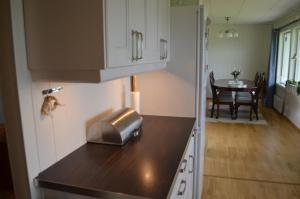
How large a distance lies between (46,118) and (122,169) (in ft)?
1.41

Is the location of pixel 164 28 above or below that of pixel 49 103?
above

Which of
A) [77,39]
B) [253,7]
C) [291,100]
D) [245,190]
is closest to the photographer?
[77,39]

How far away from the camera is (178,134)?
1672mm

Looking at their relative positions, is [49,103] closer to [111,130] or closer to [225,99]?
[111,130]

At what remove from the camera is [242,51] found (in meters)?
7.59

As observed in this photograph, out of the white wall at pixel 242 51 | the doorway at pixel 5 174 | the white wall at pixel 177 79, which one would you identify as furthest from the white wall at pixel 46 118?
the white wall at pixel 242 51

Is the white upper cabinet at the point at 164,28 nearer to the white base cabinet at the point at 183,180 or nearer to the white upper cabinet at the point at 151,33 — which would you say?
the white upper cabinet at the point at 151,33

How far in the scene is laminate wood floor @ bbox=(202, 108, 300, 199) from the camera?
8.54 ft

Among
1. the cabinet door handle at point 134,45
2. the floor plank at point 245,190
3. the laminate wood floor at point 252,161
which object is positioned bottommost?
the floor plank at point 245,190

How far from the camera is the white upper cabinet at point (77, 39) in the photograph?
0.94 metres

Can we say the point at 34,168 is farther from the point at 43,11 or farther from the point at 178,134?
the point at 178,134

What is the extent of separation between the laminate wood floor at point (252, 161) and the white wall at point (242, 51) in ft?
10.0

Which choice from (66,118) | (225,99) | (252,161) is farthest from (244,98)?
(66,118)

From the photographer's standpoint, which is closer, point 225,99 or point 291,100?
point 291,100
